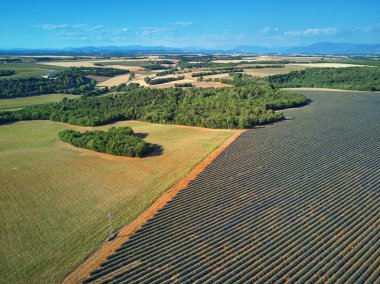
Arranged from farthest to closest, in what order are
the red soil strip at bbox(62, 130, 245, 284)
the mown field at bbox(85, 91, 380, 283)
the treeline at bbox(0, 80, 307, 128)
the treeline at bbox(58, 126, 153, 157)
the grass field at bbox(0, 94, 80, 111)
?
the grass field at bbox(0, 94, 80, 111), the treeline at bbox(0, 80, 307, 128), the treeline at bbox(58, 126, 153, 157), the red soil strip at bbox(62, 130, 245, 284), the mown field at bbox(85, 91, 380, 283)

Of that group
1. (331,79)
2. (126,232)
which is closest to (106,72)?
(331,79)

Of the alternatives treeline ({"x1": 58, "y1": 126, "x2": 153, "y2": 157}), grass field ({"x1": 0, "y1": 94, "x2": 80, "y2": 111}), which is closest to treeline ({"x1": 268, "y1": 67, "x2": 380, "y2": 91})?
grass field ({"x1": 0, "y1": 94, "x2": 80, "y2": 111})

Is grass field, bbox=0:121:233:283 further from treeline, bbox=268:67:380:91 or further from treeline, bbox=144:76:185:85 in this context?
treeline, bbox=268:67:380:91

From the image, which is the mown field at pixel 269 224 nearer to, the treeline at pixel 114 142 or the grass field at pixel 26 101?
the treeline at pixel 114 142

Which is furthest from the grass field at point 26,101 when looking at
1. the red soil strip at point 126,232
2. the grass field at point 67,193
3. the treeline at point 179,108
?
the red soil strip at point 126,232

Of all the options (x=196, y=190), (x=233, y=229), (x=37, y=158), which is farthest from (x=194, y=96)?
(x=233, y=229)
